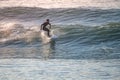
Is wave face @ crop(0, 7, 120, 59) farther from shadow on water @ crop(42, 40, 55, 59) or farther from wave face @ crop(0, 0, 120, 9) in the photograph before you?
wave face @ crop(0, 0, 120, 9)

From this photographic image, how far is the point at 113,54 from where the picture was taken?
2036 cm

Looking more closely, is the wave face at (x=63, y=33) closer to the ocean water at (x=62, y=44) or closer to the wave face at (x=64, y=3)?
the ocean water at (x=62, y=44)

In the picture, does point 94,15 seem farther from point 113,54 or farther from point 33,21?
point 113,54

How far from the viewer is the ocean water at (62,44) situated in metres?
16.9

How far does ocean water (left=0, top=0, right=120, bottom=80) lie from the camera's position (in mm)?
16859

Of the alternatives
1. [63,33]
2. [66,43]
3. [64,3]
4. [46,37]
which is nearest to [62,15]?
[64,3]

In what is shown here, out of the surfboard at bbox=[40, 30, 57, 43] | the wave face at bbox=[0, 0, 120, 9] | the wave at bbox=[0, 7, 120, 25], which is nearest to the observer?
the surfboard at bbox=[40, 30, 57, 43]

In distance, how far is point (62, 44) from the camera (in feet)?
77.5

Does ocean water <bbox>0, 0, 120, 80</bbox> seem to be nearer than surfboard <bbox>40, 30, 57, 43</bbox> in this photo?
Yes

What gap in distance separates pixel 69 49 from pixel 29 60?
3.22 metres

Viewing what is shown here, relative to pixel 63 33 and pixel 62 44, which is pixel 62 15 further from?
pixel 62 44

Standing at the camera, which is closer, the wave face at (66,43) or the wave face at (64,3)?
the wave face at (66,43)

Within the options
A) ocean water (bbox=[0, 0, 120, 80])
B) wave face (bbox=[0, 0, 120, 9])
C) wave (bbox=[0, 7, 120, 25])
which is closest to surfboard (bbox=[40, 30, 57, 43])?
ocean water (bbox=[0, 0, 120, 80])

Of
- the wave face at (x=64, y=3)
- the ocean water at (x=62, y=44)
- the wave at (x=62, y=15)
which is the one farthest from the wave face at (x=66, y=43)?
the wave face at (x=64, y=3)
